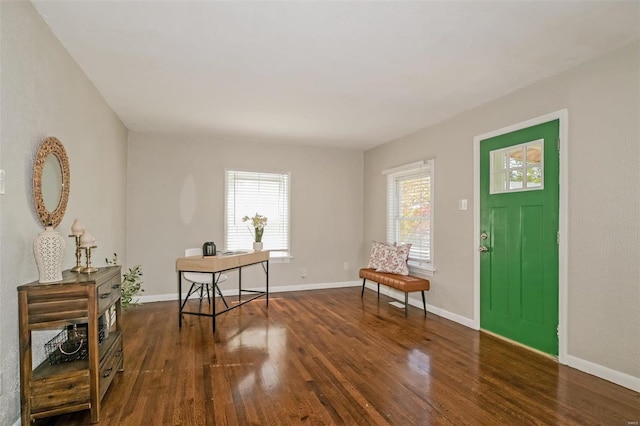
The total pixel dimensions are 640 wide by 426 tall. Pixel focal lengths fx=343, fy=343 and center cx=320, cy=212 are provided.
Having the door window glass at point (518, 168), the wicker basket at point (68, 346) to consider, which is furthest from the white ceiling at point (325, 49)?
the wicker basket at point (68, 346)


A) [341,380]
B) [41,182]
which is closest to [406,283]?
[341,380]

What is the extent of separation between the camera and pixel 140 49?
8.43 ft

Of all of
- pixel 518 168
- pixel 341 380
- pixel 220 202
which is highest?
pixel 518 168

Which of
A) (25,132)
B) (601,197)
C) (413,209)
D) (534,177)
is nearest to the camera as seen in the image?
(25,132)

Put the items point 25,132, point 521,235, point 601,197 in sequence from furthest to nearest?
point 521,235, point 601,197, point 25,132

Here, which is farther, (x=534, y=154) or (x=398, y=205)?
(x=398, y=205)

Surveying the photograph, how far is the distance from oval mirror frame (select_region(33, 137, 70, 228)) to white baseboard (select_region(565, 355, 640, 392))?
4040mm

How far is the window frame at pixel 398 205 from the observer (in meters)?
4.56

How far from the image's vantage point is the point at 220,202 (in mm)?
5363

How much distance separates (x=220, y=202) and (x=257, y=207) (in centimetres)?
59

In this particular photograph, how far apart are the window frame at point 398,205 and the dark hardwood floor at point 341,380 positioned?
0.94m

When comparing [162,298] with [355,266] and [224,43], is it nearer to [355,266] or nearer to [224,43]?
[355,266]

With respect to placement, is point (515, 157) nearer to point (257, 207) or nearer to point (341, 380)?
point (341, 380)

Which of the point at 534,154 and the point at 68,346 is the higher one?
the point at 534,154
